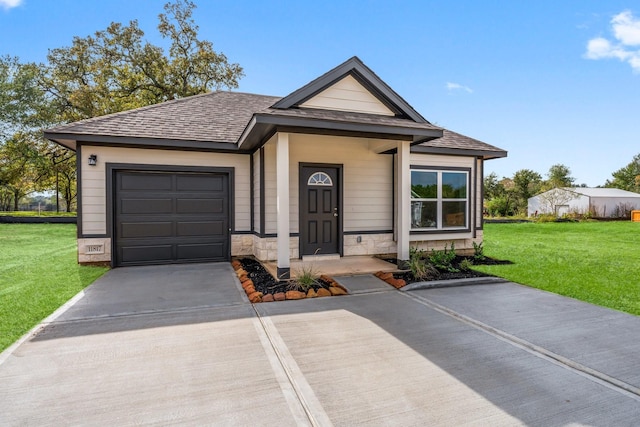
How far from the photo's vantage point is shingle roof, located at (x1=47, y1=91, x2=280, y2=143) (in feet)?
22.5

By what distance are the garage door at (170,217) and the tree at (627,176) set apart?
2225 inches

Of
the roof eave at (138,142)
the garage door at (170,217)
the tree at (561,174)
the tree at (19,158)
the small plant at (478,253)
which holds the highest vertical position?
the tree at (561,174)

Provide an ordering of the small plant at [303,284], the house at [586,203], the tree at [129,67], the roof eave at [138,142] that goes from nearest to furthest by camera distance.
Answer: the small plant at [303,284] < the roof eave at [138,142] < the tree at [129,67] < the house at [586,203]

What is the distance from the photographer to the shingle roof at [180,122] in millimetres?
6855

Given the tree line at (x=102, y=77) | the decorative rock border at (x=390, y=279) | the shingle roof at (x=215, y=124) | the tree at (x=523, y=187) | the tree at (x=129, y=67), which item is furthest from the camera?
the tree at (x=523, y=187)

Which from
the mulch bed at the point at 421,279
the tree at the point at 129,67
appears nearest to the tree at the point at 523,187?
the tree at the point at 129,67

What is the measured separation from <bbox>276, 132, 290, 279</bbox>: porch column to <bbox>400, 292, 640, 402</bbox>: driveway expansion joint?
2.64 m

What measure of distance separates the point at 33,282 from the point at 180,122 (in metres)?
4.33

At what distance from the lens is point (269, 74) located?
14914 mm

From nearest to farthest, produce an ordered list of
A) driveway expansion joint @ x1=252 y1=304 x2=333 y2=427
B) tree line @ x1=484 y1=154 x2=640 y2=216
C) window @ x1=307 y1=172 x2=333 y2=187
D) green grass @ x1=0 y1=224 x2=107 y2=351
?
driveway expansion joint @ x1=252 y1=304 x2=333 y2=427 → green grass @ x1=0 y1=224 x2=107 y2=351 → window @ x1=307 y1=172 x2=333 y2=187 → tree line @ x1=484 y1=154 x2=640 y2=216

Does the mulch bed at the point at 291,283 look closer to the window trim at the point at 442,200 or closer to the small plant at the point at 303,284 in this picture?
the small plant at the point at 303,284

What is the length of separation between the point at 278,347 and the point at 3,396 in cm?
212

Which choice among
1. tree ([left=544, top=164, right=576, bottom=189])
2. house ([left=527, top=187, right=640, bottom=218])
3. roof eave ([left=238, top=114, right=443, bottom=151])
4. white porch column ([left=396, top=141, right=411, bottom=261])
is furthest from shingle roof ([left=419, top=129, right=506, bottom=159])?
tree ([left=544, top=164, right=576, bottom=189])

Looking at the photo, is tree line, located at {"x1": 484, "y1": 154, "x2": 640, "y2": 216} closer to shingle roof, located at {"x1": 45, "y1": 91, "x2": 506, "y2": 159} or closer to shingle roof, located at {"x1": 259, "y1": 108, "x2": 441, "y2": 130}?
shingle roof, located at {"x1": 45, "y1": 91, "x2": 506, "y2": 159}
